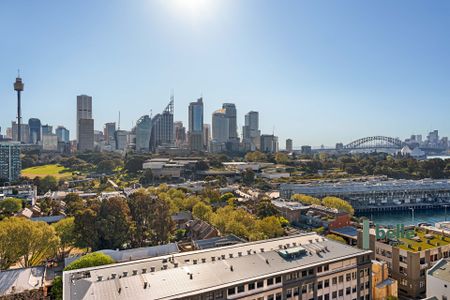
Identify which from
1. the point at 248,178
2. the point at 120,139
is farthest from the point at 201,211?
the point at 120,139

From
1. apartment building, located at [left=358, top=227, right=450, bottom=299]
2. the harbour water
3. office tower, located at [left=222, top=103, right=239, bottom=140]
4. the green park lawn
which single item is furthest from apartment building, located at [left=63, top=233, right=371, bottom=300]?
office tower, located at [left=222, top=103, right=239, bottom=140]

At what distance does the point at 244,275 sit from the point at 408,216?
51323 mm

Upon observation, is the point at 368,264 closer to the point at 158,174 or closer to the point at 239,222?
the point at 239,222

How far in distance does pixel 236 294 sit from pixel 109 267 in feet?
21.8

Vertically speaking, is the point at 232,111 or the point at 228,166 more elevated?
the point at 232,111

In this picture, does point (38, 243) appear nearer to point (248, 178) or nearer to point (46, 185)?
point (46, 185)

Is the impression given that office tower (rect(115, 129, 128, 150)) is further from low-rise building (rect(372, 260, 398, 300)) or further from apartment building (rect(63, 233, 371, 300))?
low-rise building (rect(372, 260, 398, 300))

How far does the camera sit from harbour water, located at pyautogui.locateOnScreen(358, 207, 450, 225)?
178 feet

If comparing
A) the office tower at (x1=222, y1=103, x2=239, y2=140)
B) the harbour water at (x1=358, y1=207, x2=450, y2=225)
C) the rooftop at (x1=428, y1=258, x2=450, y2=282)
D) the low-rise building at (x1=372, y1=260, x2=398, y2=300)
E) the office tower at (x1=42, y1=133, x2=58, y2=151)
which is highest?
the office tower at (x1=222, y1=103, x2=239, y2=140)

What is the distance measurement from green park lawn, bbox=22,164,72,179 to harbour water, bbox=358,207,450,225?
2762 inches

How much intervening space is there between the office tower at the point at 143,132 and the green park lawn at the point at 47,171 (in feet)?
187

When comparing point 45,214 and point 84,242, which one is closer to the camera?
point 84,242

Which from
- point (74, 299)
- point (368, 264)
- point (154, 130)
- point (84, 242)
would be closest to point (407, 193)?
point (368, 264)

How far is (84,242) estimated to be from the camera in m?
29.4
